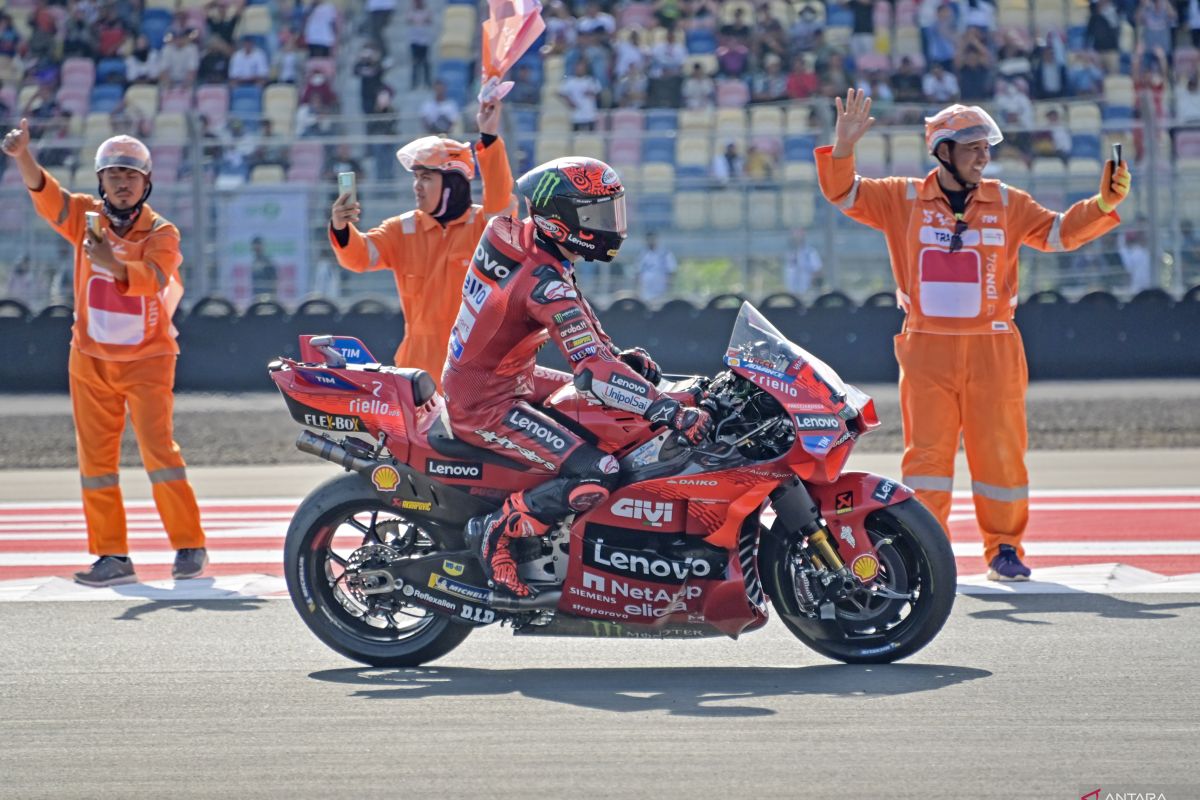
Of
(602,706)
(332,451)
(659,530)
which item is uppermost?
(332,451)

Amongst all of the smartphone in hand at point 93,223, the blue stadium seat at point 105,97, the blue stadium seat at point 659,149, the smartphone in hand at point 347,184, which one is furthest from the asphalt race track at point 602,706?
the blue stadium seat at point 105,97

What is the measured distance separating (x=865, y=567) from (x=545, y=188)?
5.79ft

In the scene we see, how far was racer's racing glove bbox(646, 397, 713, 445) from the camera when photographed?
18.8 ft

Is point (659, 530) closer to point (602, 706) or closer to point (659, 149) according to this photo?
point (602, 706)

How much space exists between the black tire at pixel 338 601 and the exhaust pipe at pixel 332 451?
0.04 meters

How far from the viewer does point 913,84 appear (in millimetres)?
22062

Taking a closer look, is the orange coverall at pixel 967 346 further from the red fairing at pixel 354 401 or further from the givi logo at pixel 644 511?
the red fairing at pixel 354 401

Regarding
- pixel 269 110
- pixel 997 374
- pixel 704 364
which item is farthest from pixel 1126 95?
pixel 997 374

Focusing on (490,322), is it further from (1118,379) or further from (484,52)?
(1118,379)

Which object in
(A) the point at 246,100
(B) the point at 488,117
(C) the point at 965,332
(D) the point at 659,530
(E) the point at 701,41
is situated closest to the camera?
(D) the point at 659,530

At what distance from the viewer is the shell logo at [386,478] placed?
6254 mm

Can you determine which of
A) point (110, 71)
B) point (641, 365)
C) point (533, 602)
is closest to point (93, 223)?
point (641, 365)

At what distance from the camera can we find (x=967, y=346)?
7895 millimetres

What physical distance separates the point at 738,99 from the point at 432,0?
515 cm
